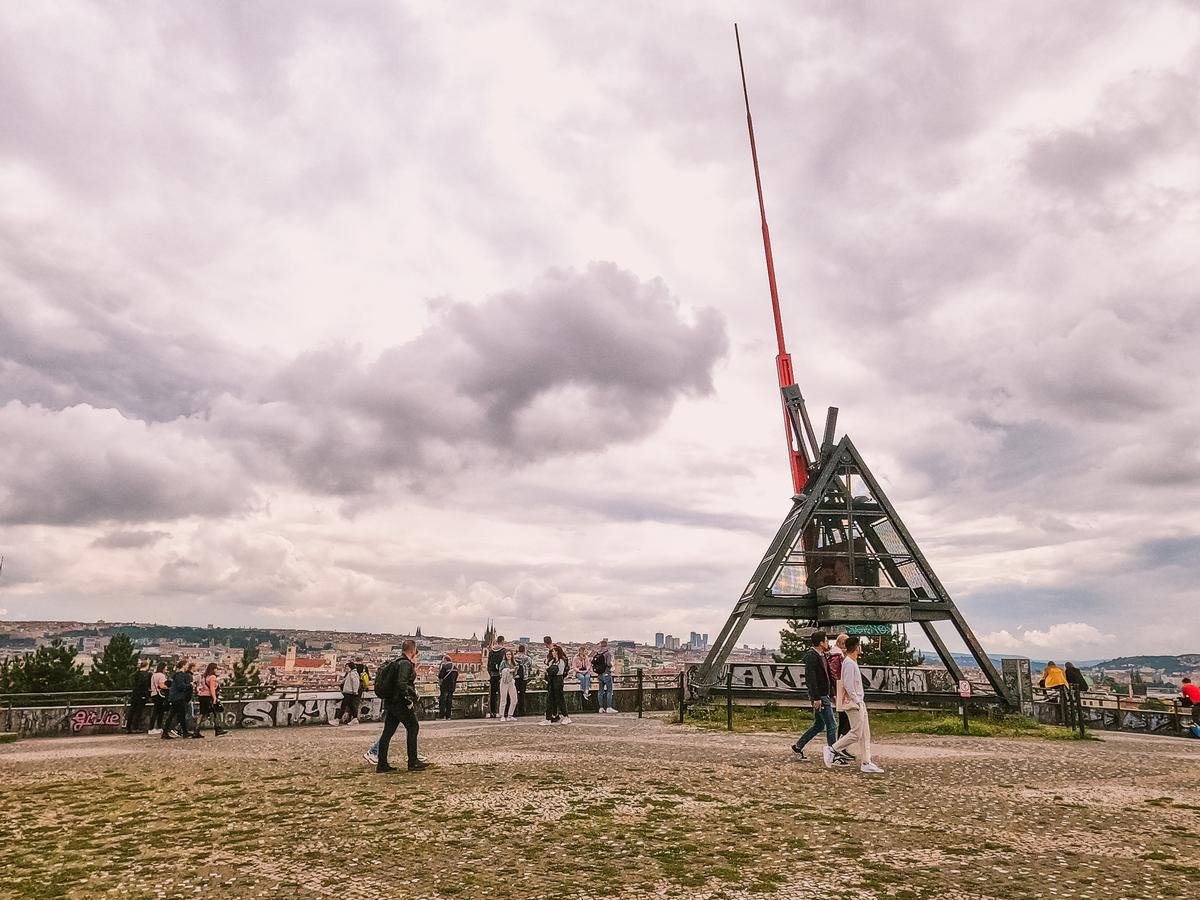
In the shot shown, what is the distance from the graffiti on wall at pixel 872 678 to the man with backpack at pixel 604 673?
3.69 meters

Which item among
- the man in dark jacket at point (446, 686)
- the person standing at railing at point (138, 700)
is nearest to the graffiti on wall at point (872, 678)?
the man in dark jacket at point (446, 686)

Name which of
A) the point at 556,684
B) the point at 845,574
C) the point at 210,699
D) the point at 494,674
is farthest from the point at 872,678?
the point at 210,699

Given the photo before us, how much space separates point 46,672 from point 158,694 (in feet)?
150

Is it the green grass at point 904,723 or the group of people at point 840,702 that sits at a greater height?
the group of people at point 840,702

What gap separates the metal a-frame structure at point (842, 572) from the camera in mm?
21766

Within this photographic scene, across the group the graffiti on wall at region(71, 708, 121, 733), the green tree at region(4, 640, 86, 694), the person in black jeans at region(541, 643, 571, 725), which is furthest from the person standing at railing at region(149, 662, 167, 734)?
the green tree at region(4, 640, 86, 694)

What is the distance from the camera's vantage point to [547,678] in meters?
18.6

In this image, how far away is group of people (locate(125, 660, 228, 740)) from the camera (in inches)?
647

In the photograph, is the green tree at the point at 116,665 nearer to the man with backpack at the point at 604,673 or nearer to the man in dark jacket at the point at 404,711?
the man with backpack at the point at 604,673

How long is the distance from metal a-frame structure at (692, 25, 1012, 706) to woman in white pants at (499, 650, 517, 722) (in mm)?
5246

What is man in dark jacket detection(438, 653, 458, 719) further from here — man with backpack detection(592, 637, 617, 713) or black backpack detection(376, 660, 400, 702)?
black backpack detection(376, 660, 400, 702)

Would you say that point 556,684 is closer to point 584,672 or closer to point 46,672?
point 584,672

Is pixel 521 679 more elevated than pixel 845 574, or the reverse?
pixel 845 574

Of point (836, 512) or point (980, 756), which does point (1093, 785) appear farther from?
point (836, 512)
